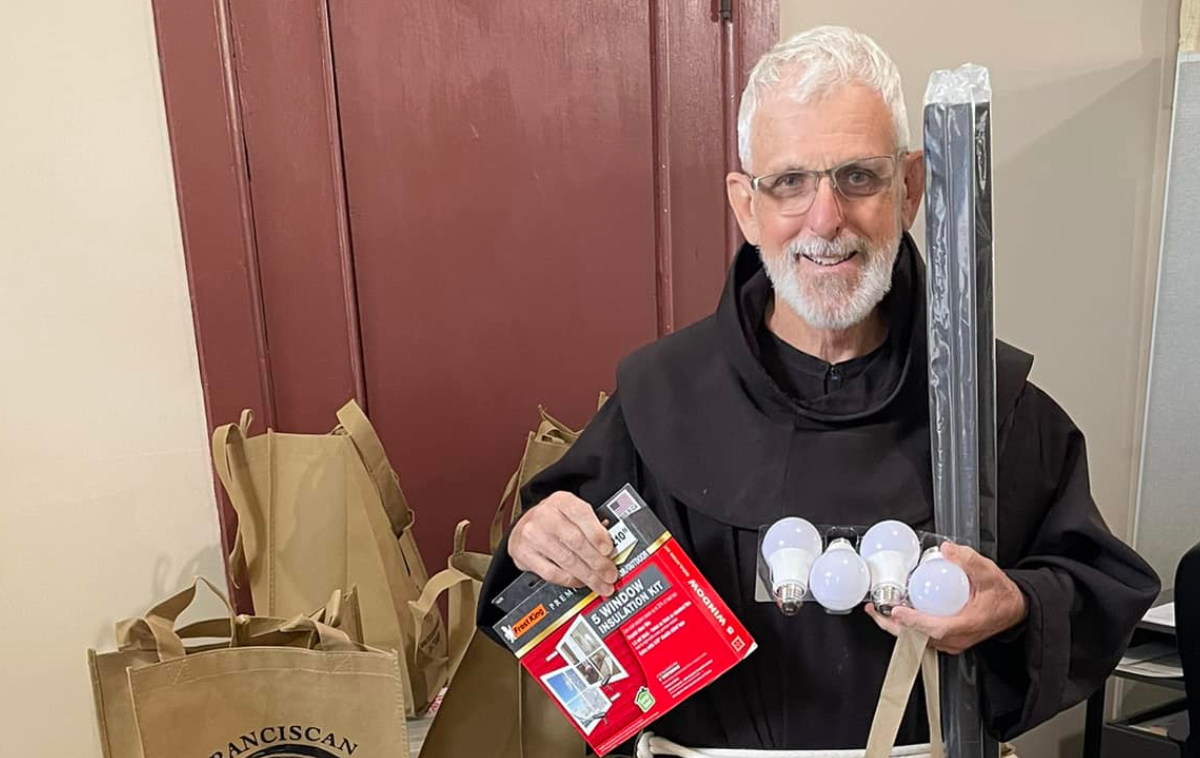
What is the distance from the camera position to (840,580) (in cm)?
74

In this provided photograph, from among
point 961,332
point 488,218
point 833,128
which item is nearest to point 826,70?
point 833,128

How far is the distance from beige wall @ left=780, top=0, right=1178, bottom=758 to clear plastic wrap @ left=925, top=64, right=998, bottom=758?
929 mm

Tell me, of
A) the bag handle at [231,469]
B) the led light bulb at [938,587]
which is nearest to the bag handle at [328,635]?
the bag handle at [231,469]

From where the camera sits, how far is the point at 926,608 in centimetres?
74

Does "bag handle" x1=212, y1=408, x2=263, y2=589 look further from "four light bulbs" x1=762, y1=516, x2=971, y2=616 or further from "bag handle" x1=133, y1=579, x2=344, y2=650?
"four light bulbs" x1=762, y1=516, x2=971, y2=616

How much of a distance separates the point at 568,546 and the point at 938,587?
0.31 meters

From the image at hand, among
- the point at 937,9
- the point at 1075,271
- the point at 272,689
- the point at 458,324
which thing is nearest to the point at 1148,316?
the point at 1075,271

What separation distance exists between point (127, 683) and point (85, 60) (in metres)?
0.68

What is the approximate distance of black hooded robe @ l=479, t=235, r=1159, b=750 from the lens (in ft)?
2.95

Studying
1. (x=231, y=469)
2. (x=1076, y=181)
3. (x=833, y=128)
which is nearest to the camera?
(x=833, y=128)

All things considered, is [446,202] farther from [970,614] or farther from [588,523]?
[970,614]

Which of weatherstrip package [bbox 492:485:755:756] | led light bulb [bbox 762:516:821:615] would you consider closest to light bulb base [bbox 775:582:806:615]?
led light bulb [bbox 762:516:821:615]

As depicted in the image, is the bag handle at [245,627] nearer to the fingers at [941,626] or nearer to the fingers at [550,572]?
the fingers at [550,572]

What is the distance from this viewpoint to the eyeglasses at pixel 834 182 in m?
0.87
